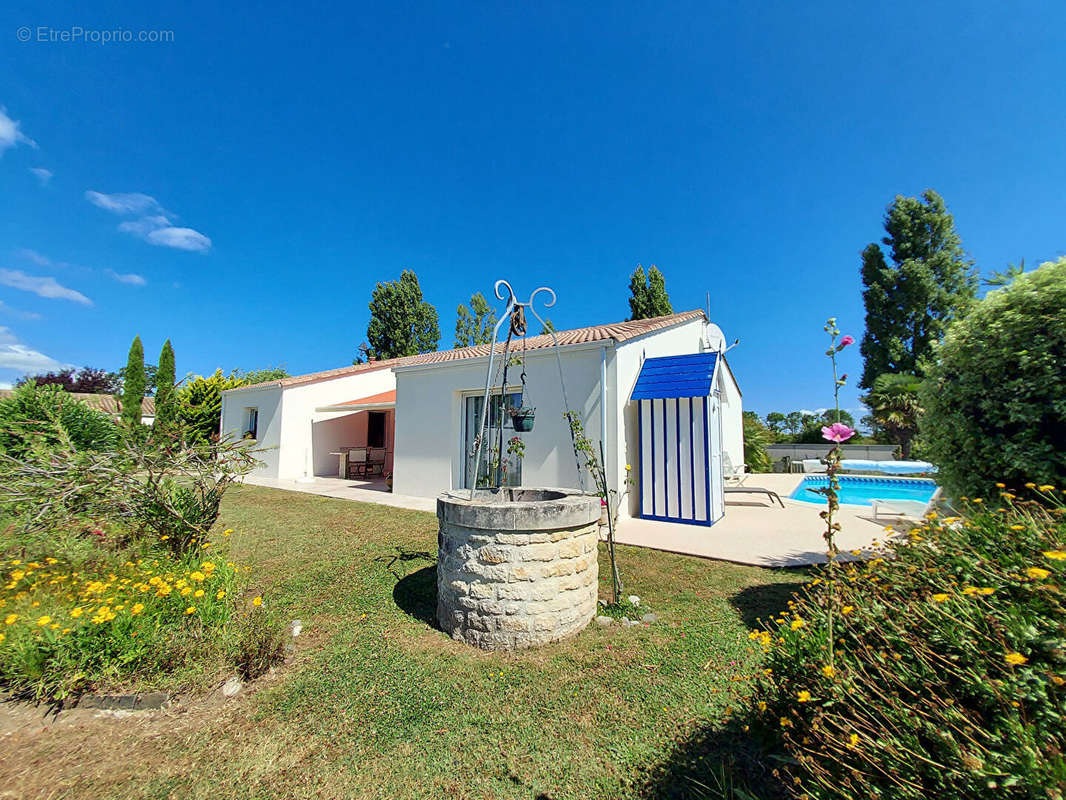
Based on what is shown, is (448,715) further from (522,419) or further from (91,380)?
(91,380)

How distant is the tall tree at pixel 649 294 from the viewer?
26719mm

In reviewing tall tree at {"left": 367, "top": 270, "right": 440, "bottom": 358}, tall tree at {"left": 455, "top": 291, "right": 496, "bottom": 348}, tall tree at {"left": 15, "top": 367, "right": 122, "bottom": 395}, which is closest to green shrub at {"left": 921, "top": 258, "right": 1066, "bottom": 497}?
tall tree at {"left": 367, "top": 270, "right": 440, "bottom": 358}

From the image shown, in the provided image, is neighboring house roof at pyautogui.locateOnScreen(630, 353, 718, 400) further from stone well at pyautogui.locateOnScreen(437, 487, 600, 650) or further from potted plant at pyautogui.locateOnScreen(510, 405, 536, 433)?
stone well at pyautogui.locateOnScreen(437, 487, 600, 650)

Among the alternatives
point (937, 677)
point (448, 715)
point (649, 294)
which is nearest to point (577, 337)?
point (448, 715)

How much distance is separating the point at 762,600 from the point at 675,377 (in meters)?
5.68

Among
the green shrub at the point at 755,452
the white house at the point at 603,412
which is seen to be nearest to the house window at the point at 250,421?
the white house at the point at 603,412

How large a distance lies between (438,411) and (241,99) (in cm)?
1019

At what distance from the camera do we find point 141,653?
3.54 m

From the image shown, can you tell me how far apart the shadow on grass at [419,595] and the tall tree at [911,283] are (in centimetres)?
3087

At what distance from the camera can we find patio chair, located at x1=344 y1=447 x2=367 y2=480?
18.5 meters

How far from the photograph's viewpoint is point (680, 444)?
9.66m

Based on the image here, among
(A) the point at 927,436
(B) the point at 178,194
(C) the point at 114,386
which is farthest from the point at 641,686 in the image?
(C) the point at 114,386

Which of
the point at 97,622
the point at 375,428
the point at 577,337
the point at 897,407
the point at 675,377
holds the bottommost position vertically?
the point at 97,622

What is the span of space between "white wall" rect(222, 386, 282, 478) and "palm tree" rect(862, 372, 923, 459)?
1196 inches
